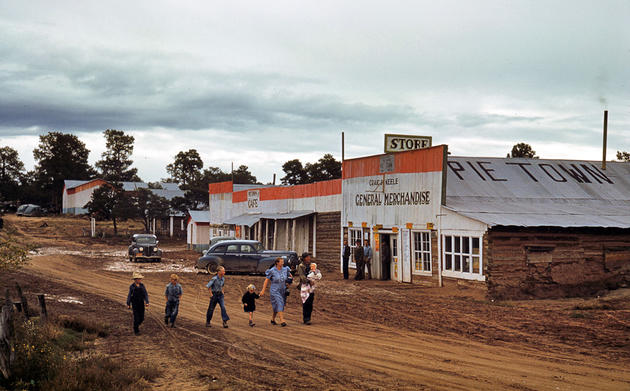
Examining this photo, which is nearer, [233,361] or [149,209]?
[233,361]

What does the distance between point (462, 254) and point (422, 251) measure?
292cm

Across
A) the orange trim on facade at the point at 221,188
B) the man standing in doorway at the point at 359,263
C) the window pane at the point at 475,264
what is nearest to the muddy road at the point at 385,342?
the window pane at the point at 475,264

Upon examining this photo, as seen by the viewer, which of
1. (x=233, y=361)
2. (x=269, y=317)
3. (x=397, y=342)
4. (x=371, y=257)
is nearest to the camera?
(x=233, y=361)

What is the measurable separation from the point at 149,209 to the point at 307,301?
5207 cm

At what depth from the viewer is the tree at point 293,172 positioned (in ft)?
275

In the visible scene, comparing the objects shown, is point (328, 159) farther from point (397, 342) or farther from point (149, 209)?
point (397, 342)

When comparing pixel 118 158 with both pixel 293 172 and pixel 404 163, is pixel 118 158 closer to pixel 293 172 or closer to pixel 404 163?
pixel 293 172

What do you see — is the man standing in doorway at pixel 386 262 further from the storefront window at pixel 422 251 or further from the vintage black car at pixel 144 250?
the vintage black car at pixel 144 250

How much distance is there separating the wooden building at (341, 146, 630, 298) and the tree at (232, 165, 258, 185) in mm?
71488

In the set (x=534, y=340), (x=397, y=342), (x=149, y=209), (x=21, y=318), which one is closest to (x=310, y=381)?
(x=397, y=342)

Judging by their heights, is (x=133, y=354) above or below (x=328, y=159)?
below

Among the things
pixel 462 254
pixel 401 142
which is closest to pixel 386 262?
pixel 401 142

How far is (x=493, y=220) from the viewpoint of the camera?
68.9 feet

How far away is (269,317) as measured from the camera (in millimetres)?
17625
